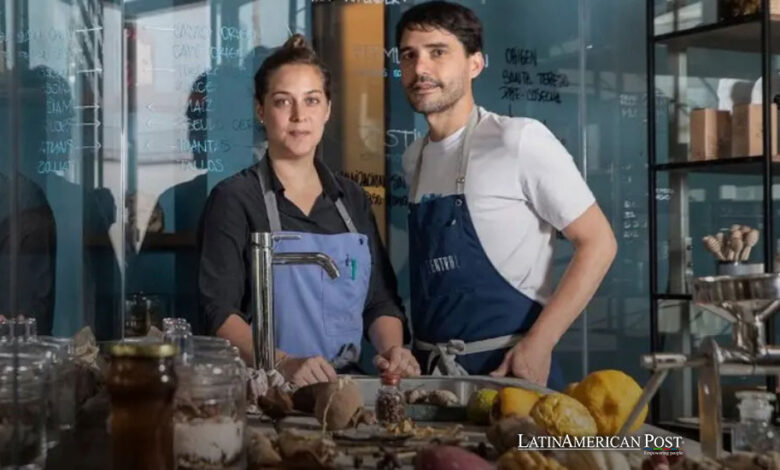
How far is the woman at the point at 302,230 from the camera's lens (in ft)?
9.26

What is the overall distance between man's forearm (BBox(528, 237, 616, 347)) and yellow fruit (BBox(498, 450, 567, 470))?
172 centimetres

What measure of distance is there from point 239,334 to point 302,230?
471mm

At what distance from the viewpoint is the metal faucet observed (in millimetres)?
1897

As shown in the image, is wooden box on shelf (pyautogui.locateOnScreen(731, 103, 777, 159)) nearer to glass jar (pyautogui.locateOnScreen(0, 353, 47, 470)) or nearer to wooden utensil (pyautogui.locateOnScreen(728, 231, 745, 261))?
wooden utensil (pyautogui.locateOnScreen(728, 231, 745, 261))

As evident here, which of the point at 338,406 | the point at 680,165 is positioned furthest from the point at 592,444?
the point at 680,165

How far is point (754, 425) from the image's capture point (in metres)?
1.61

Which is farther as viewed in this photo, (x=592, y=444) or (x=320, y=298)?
(x=320, y=298)

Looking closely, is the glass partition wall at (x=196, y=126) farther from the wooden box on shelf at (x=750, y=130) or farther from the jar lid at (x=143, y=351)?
the wooden box on shelf at (x=750, y=130)

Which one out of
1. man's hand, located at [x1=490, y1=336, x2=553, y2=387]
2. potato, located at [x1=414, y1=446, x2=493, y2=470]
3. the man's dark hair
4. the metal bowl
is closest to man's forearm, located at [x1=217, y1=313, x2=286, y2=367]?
man's hand, located at [x1=490, y1=336, x2=553, y2=387]

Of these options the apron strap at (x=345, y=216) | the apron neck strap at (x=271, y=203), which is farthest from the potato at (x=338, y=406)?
the apron strap at (x=345, y=216)

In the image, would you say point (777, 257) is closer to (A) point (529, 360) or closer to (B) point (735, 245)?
(B) point (735, 245)

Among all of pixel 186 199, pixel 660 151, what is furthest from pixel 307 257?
pixel 660 151

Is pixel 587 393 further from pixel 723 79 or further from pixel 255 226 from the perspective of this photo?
pixel 723 79

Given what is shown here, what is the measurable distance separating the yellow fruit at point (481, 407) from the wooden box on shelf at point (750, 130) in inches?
110
